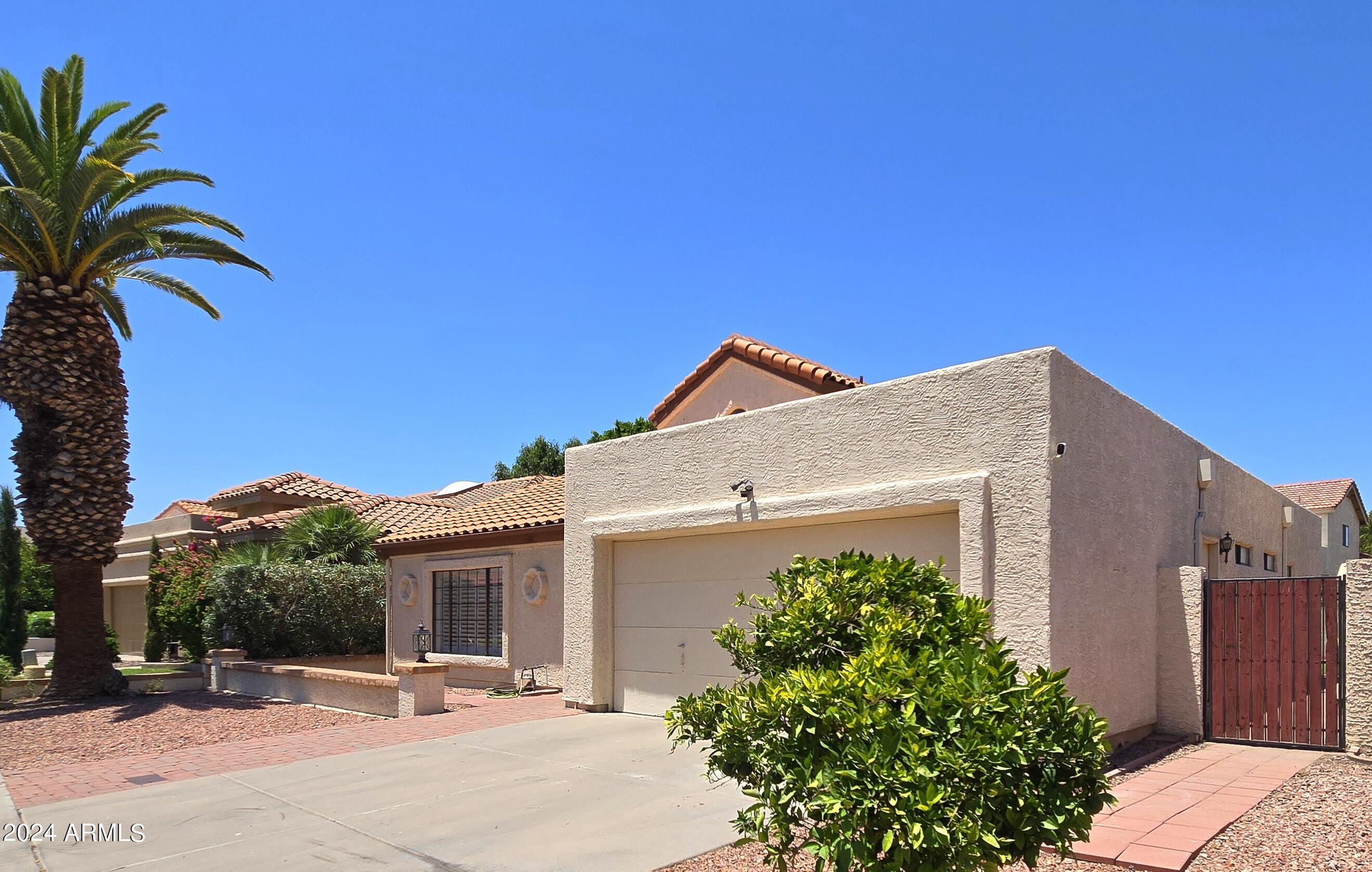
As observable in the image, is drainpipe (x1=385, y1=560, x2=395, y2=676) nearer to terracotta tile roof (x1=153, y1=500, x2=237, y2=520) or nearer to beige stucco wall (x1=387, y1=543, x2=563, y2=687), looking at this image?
beige stucco wall (x1=387, y1=543, x2=563, y2=687)

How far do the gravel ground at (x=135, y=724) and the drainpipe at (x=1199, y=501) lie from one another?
1153 centimetres

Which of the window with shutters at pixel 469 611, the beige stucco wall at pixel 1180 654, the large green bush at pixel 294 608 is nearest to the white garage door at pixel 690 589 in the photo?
the beige stucco wall at pixel 1180 654

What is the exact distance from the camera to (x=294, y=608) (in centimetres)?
1969

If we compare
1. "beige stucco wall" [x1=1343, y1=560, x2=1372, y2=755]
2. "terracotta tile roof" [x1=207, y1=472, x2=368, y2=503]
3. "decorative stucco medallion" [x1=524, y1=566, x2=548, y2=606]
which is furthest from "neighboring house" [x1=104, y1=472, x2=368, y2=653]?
"beige stucco wall" [x1=1343, y1=560, x2=1372, y2=755]

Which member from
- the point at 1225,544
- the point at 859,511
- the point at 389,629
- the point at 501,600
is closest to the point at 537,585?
the point at 501,600

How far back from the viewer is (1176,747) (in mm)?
10219

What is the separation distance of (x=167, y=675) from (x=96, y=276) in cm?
783

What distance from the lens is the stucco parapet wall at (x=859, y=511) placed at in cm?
927

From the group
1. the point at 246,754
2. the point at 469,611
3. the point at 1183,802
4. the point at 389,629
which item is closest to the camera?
the point at 1183,802

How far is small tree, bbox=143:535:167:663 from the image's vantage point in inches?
1027

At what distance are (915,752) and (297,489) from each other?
1166 inches

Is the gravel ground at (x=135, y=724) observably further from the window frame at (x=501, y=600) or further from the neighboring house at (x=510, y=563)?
the neighboring house at (x=510, y=563)

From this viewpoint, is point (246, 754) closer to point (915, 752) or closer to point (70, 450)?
point (70, 450)

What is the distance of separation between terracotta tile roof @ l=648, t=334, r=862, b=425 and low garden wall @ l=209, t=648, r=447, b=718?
9.42m
